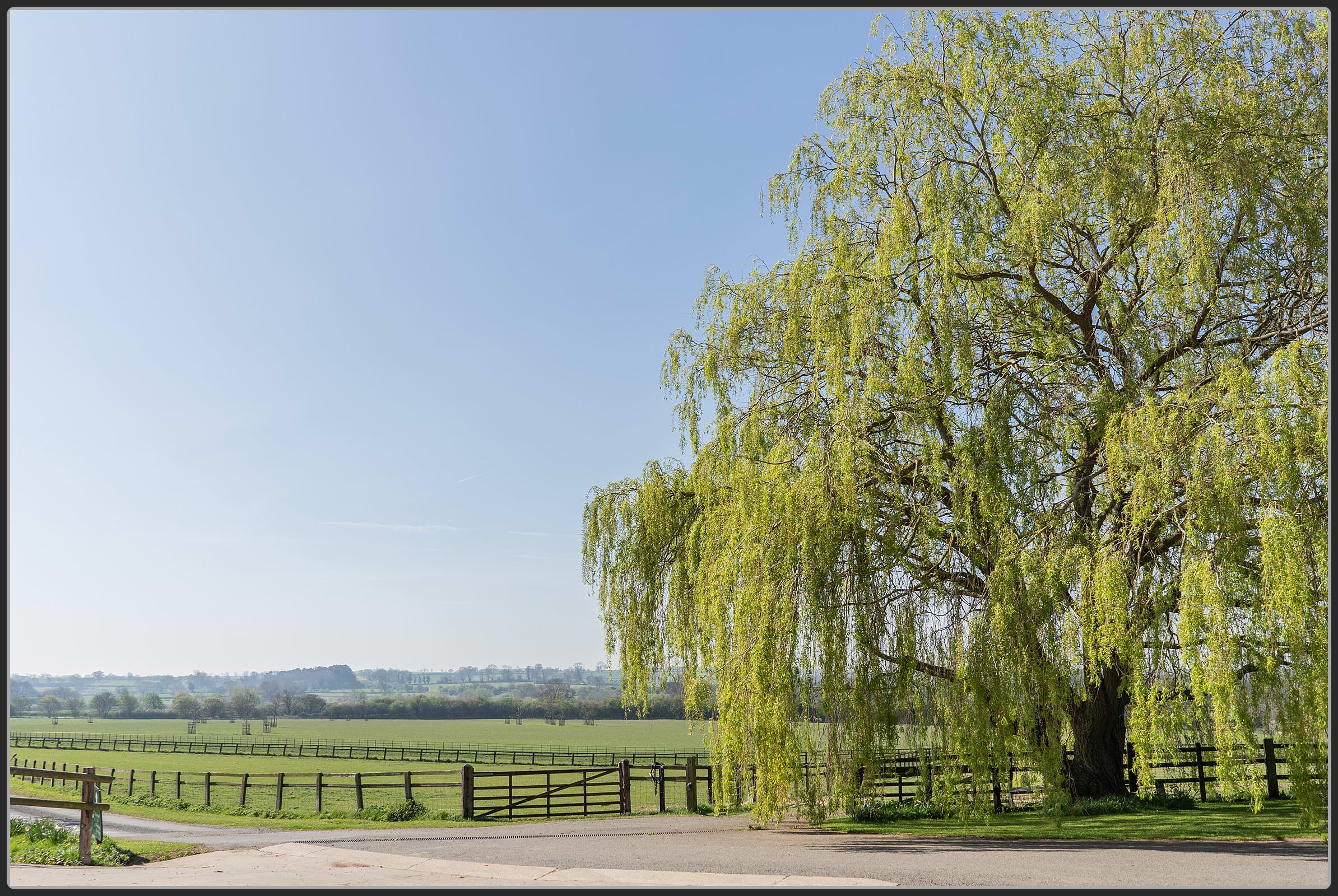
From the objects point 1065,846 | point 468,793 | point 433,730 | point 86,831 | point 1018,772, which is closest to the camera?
point 86,831

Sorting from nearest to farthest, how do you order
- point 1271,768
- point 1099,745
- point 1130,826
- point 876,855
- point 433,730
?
1. point 876,855
2. point 1130,826
3. point 1099,745
4. point 1271,768
5. point 433,730

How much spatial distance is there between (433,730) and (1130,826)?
98.5 m

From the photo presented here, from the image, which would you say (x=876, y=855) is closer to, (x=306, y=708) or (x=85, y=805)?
(x=85, y=805)

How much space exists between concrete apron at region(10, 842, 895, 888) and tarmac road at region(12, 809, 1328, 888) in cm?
48

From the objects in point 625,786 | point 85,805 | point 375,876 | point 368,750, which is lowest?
point 368,750

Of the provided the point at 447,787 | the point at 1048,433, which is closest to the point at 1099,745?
the point at 1048,433

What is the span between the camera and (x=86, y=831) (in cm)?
1076

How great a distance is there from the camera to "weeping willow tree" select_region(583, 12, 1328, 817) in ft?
32.1

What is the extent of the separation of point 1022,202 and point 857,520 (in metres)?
5.07

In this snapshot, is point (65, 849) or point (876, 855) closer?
point (876, 855)

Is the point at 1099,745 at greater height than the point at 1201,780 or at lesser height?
greater

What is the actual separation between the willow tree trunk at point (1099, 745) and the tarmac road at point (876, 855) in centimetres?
330

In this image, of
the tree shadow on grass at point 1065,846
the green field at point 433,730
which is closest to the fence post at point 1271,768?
the tree shadow on grass at point 1065,846

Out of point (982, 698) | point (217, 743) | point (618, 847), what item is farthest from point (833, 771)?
point (217, 743)
